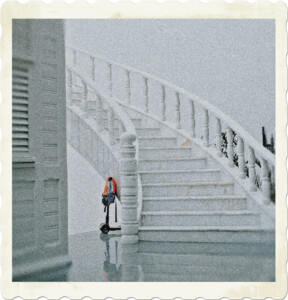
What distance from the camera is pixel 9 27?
342cm

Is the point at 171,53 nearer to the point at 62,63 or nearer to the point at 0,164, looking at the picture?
the point at 62,63

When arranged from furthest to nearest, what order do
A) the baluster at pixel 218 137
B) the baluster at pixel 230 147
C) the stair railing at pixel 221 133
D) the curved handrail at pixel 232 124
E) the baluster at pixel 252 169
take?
the baluster at pixel 218 137, the baluster at pixel 230 147, the baluster at pixel 252 169, the stair railing at pixel 221 133, the curved handrail at pixel 232 124

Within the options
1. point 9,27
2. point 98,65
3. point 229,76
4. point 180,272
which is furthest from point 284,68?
point 98,65

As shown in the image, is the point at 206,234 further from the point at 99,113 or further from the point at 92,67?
the point at 92,67

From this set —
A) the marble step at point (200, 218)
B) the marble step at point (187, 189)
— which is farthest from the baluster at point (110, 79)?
the marble step at point (200, 218)

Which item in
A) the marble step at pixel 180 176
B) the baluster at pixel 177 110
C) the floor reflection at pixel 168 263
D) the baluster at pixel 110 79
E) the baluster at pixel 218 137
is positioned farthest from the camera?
the baluster at pixel 110 79

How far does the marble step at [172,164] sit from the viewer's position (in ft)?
18.6

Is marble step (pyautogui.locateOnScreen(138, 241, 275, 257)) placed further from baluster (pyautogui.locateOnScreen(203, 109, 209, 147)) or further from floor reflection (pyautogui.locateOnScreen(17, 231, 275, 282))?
baluster (pyautogui.locateOnScreen(203, 109, 209, 147))

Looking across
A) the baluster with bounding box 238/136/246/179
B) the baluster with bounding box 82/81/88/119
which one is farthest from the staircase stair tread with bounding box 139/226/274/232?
the baluster with bounding box 82/81/88/119

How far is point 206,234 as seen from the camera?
483 cm

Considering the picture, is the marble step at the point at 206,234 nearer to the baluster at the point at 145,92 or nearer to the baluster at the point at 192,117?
the baluster at the point at 192,117

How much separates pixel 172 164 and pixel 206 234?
1.12m

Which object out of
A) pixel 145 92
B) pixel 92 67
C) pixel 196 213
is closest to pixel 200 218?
pixel 196 213

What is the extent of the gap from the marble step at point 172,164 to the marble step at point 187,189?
343 mm
